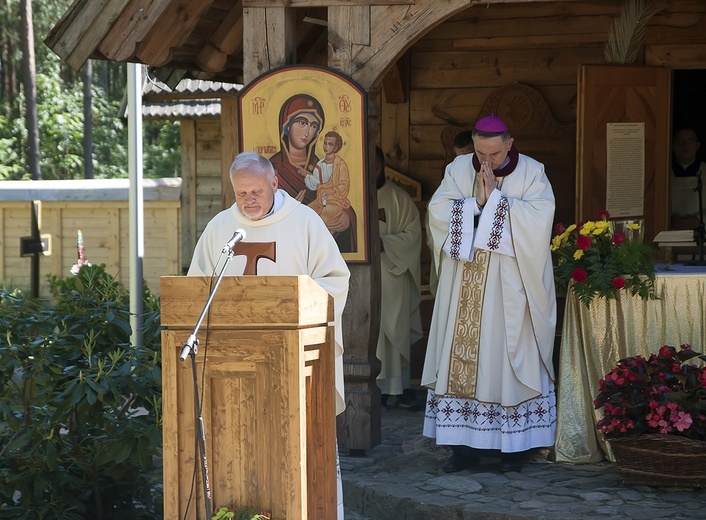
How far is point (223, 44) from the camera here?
8.21 meters

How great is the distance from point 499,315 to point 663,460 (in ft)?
3.91

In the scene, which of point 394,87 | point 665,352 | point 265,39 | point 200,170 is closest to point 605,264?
point 665,352

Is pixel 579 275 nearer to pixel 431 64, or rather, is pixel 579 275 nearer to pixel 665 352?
pixel 665 352

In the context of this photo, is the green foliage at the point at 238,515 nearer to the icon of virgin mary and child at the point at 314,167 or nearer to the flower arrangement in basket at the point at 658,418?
the flower arrangement in basket at the point at 658,418

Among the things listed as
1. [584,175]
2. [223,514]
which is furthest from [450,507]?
[584,175]

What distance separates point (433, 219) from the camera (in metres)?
6.51

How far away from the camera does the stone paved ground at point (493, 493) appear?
556 centimetres

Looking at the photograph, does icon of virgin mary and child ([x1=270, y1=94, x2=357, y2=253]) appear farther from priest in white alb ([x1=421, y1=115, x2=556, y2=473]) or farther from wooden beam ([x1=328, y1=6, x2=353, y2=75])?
priest in white alb ([x1=421, y1=115, x2=556, y2=473])

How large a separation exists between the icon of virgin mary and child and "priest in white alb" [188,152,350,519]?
1.63 meters

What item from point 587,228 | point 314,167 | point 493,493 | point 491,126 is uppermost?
point 491,126

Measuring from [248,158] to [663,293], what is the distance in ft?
9.05

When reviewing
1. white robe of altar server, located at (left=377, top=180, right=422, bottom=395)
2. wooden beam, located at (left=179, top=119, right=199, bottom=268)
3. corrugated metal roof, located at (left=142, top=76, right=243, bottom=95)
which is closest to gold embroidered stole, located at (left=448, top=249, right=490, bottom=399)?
white robe of altar server, located at (left=377, top=180, right=422, bottom=395)

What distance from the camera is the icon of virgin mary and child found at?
670 centimetres

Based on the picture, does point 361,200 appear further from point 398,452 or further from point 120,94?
point 120,94
